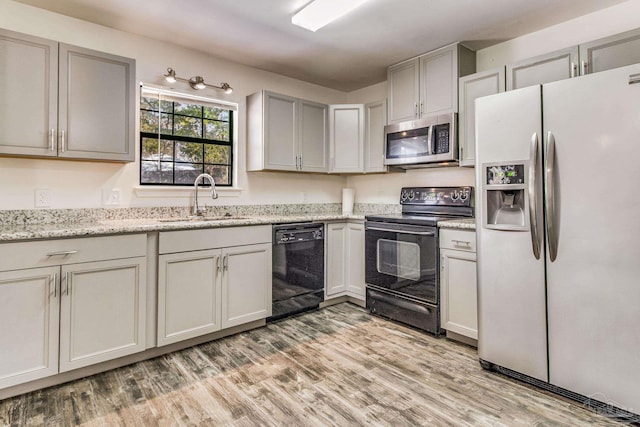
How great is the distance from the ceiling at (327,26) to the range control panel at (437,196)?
1.30 m

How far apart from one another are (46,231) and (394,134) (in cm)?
292

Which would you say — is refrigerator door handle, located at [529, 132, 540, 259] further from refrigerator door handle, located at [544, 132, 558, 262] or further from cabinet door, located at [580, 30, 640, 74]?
cabinet door, located at [580, 30, 640, 74]

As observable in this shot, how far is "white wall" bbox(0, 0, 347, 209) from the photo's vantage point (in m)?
2.36

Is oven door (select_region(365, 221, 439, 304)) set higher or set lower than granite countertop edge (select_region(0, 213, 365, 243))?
lower

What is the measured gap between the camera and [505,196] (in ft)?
7.20

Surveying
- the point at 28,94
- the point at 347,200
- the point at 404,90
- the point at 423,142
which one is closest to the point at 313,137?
the point at 347,200

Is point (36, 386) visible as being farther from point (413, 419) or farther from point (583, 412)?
point (583, 412)

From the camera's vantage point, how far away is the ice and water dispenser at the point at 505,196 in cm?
208

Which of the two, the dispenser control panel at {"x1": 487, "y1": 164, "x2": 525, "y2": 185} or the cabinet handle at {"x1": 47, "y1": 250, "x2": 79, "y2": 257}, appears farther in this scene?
the dispenser control panel at {"x1": 487, "y1": 164, "x2": 525, "y2": 185}

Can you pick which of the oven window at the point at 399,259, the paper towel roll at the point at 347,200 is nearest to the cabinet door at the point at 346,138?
the paper towel roll at the point at 347,200

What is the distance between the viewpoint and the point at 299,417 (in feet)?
5.83

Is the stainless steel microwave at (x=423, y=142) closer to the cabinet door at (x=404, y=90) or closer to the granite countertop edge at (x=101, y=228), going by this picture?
the cabinet door at (x=404, y=90)

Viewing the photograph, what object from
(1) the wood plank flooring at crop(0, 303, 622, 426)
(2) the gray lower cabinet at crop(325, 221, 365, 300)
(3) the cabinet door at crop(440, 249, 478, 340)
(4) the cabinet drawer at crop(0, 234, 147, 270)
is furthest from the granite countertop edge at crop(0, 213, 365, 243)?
(3) the cabinet door at crop(440, 249, 478, 340)

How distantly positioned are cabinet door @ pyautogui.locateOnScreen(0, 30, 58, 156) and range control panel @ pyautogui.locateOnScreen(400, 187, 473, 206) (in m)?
3.02
